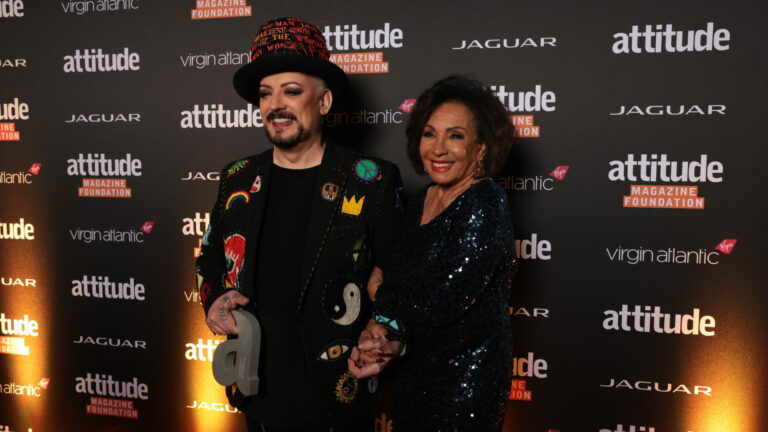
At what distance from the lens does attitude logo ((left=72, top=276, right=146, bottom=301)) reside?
2600 millimetres

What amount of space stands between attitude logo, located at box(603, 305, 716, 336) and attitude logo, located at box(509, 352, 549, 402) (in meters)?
0.34

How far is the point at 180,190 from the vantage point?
250 centimetres

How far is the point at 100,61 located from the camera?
A: 253 cm

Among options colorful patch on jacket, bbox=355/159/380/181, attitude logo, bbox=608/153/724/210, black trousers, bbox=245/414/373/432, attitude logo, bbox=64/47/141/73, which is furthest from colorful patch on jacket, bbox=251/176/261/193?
attitude logo, bbox=608/153/724/210

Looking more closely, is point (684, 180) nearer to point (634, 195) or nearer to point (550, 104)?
point (634, 195)

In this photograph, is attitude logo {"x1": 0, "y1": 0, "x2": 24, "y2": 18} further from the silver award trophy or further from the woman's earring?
the woman's earring

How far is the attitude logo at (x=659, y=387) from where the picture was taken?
212 cm

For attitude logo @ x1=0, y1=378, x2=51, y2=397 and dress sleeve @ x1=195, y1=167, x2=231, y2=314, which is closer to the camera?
dress sleeve @ x1=195, y1=167, x2=231, y2=314

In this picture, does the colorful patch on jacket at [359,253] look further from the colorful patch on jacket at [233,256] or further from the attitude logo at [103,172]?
the attitude logo at [103,172]

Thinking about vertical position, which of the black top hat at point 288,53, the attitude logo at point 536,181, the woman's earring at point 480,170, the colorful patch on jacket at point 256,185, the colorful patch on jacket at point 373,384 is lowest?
the colorful patch on jacket at point 373,384

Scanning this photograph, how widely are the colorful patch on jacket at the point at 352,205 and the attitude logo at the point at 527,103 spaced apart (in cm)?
92

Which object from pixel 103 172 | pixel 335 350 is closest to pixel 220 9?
pixel 103 172

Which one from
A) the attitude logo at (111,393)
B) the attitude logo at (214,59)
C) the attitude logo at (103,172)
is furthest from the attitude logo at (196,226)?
the attitude logo at (111,393)

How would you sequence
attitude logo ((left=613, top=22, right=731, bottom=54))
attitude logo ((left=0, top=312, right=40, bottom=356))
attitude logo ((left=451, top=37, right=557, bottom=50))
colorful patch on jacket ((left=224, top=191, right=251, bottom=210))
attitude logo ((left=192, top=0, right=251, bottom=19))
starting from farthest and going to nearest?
attitude logo ((left=0, top=312, right=40, bottom=356)) < attitude logo ((left=192, top=0, right=251, bottom=19)) < attitude logo ((left=451, top=37, right=557, bottom=50)) < attitude logo ((left=613, top=22, right=731, bottom=54)) < colorful patch on jacket ((left=224, top=191, right=251, bottom=210))
